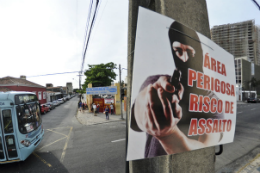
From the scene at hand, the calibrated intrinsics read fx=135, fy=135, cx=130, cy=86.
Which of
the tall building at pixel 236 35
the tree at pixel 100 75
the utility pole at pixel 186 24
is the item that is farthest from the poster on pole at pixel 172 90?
the tall building at pixel 236 35

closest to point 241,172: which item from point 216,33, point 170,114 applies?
point 170,114

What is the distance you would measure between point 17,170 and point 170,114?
244 inches

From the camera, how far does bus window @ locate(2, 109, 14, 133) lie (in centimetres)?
478

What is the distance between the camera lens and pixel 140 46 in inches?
54.9

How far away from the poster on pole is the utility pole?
0.83ft

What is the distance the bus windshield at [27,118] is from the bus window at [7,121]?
236 millimetres

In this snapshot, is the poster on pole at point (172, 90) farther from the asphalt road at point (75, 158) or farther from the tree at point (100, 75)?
the tree at point (100, 75)

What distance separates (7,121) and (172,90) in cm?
599

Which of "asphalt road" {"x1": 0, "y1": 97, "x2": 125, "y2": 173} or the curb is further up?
the curb

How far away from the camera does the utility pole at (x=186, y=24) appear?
6.14ft

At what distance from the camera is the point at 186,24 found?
6.97 ft

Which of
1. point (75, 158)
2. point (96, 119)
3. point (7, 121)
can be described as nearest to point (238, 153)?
point (75, 158)

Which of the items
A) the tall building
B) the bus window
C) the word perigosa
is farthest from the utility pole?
the tall building

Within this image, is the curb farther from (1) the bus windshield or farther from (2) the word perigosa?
(1) the bus windshield
